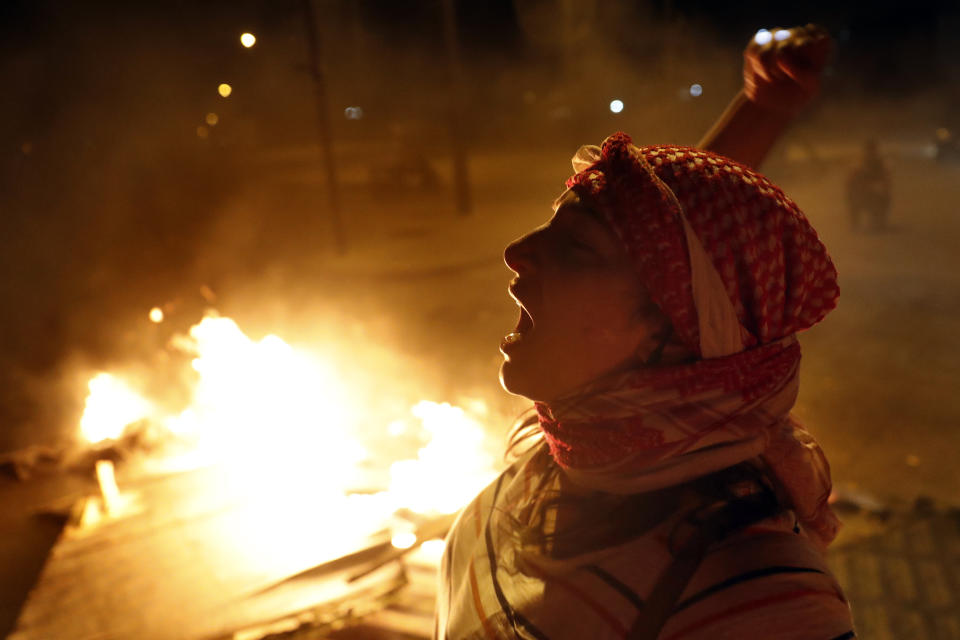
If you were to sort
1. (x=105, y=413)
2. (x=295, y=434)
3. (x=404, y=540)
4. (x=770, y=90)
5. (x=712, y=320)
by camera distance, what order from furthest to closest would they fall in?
1. (x=105, y=413)
2. (x=295, y=434)
3. (x=404, y=540)
4. (x=770, y=90)
5. (x=712, y=320)

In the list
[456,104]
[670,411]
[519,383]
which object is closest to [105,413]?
[519,383]

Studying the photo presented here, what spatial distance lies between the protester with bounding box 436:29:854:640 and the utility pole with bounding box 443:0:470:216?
1505 cm

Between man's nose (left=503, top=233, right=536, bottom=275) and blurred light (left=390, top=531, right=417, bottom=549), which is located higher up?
blurred light (left=390, top=531, right=417, bottom=549)

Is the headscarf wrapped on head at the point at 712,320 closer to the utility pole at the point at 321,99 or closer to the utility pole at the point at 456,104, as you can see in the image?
the utility pole at the point at 321,99

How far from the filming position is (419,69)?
24906 mm

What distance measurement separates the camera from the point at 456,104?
619 inches

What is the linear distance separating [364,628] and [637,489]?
1398mm

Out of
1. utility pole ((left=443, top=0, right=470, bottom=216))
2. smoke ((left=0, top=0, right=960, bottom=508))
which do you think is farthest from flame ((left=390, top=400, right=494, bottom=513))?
utility pole ((left=443, top=0, right=470, bottom=216))

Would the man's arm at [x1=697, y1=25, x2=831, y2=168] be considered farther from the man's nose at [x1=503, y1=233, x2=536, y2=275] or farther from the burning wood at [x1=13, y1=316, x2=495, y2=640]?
the burning wood at [x1=13, y1=316, x2=495, y2=640]

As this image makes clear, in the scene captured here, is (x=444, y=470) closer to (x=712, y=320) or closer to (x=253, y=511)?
(x=253, y=511)

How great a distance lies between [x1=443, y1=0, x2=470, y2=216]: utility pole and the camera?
15062 mm

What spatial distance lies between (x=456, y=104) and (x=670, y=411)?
609 inches

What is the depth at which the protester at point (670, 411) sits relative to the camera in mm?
1162

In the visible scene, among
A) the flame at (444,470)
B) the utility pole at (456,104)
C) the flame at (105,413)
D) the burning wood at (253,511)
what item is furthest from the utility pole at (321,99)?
the flame at (444,470)
